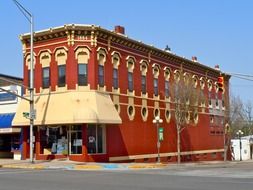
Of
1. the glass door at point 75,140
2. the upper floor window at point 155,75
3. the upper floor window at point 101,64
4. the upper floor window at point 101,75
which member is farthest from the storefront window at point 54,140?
the upper floor window at point 155,75

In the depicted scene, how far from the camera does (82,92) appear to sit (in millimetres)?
35969

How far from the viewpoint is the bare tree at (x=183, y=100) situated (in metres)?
45.2

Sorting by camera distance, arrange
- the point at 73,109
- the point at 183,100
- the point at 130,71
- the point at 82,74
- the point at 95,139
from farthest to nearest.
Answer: the point at 183,100 → the point at 130,71 → the point at 82,74 → the point at 95,139 → the point at 73,109

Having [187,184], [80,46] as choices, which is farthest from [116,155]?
[187,184]

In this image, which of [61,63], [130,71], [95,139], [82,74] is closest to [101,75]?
[82,74]

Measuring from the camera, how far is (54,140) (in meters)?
37.5

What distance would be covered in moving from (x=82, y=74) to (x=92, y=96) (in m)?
2.13

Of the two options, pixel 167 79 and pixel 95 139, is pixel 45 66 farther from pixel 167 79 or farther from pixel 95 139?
pixel 167 79

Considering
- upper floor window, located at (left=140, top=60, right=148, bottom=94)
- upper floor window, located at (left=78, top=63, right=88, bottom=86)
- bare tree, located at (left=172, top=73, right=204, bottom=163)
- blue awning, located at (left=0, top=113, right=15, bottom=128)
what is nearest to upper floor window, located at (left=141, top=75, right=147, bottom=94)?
upper floor window, located at (left=140, top=60, right=148, bottom=94)

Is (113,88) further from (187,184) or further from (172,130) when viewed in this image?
(187,184)

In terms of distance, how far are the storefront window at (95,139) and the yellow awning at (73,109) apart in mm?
1502

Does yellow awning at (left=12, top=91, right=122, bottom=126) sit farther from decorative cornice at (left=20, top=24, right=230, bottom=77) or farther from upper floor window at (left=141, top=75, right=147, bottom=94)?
upper floor window at (left=141, top=75, right=147, bottom=94)

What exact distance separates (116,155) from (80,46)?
963 centimetres

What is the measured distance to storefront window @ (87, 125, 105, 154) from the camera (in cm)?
3594
